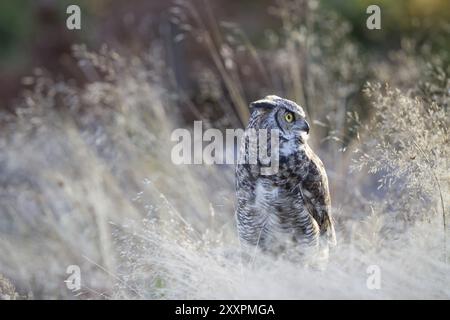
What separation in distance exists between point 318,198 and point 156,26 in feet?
15.1

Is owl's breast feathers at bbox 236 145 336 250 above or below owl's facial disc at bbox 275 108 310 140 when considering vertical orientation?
below

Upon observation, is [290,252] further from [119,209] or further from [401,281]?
[119,209]

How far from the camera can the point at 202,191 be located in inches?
174

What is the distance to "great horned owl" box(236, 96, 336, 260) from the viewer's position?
299cm

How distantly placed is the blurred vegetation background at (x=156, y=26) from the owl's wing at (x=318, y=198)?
12.0 ft

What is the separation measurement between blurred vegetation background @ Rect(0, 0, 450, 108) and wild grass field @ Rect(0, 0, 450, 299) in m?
0.42

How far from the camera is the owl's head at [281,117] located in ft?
9.66

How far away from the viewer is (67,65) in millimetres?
8266
